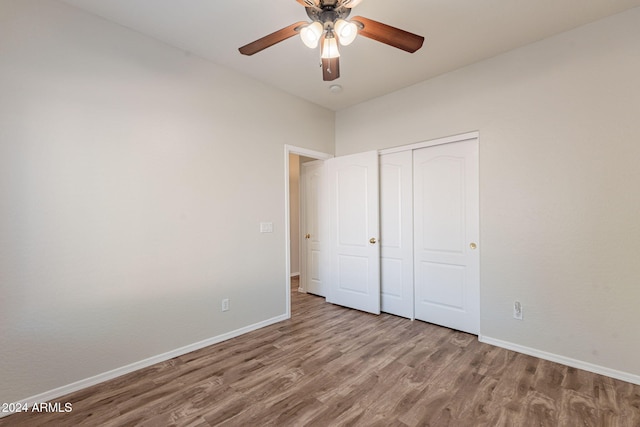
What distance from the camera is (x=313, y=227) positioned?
4520mm

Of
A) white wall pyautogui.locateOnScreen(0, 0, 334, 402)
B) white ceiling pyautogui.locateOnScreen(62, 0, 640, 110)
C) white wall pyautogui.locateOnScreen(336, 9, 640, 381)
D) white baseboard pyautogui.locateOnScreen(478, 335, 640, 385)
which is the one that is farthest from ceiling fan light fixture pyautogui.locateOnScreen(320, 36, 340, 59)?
white baseboard pyautogui.locateOnScreen(478, 335, 640, 385)

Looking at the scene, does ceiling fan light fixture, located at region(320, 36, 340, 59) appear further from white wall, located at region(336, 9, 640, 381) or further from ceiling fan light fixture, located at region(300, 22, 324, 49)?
white wall, located at region(336, 9, 640, 381)

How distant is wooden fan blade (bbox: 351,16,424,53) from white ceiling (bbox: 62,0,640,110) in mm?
537

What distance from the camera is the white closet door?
3537 mm

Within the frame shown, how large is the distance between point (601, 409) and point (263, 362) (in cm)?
246

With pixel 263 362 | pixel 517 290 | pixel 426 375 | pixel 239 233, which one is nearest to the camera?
pixel 426 375

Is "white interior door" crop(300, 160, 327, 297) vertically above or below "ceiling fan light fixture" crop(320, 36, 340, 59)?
below

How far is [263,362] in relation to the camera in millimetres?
2520

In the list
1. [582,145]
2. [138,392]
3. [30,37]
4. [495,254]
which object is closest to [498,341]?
[495,254]

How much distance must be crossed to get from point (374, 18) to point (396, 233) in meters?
2.36

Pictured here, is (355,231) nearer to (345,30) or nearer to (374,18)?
(374,18)

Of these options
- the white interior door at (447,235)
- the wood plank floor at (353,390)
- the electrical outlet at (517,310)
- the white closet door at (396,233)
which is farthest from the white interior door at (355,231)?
the electrical outlet at (517,310)

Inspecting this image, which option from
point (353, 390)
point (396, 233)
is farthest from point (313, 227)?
point (353, 390)

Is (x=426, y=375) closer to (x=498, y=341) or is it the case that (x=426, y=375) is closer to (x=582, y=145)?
(x=498, y=341)
